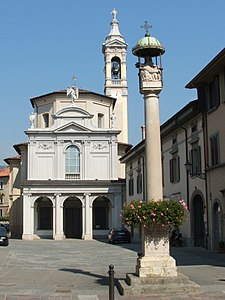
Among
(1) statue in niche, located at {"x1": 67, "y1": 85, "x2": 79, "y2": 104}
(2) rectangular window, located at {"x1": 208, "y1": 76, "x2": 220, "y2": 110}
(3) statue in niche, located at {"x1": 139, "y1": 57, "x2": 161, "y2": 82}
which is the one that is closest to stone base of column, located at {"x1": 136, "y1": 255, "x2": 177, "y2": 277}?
(3) statue in niche, located at {"x1": 139, "y1": 57, "x2": 161, "y2": 82}

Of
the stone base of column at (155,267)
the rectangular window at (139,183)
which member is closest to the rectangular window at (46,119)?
the rectangular window at (139,183)

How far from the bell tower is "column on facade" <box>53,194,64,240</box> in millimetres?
21787

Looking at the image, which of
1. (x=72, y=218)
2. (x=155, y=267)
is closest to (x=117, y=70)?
(x=72, y=218)

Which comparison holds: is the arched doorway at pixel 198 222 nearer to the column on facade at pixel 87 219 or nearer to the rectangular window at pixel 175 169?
the rectangular window at pixel 175 169

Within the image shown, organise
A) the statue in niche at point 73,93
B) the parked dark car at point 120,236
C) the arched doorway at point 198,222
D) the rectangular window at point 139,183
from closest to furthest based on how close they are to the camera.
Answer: the arched doorway at point 198,222
the parked dark car at point 120,236
the rectangular window at point 139,183
the statue in niche at point 73,93

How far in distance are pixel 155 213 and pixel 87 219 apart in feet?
121

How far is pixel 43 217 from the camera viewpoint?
5206 cm

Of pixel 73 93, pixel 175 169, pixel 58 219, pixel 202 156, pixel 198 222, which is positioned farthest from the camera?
pixel 73 93

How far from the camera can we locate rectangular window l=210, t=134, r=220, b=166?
25.3 metres

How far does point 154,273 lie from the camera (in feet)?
43.8

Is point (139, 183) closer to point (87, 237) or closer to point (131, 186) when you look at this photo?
point (131, 186)

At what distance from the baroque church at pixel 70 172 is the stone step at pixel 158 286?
36.4 metres

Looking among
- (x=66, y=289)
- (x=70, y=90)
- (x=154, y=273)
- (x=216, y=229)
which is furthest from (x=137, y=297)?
(x=70, y=90)

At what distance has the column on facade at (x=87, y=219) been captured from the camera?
4925 cm
